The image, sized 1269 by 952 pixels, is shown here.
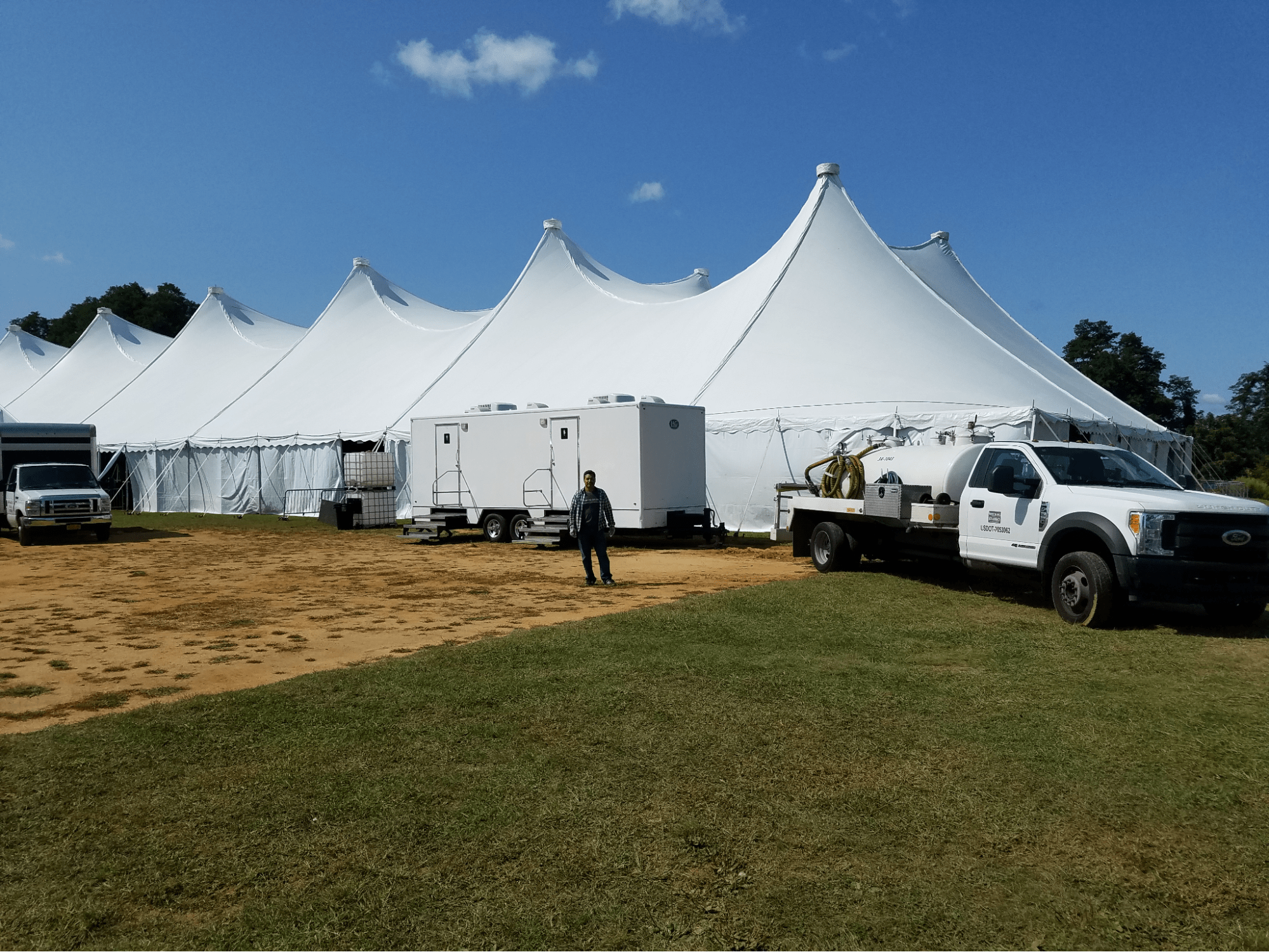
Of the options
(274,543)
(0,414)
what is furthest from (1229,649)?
(0,414)

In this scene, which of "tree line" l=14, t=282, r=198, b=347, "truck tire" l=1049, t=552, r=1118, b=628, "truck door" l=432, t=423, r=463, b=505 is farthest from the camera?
"tree line" l=14, t=282, r=198, b=347

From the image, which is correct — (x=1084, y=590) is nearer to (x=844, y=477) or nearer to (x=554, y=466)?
(x=844, y=477)

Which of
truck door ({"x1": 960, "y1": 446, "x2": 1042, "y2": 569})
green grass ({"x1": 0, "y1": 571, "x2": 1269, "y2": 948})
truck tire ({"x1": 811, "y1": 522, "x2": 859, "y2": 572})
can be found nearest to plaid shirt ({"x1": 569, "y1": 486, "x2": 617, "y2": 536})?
truck tire ({"x1": 811, "y1": 522, "x2": 859, "y2": 572})

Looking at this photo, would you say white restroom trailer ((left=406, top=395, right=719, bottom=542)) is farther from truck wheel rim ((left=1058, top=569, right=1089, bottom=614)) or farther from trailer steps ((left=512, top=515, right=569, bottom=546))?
truck wheel rim ((left=1058, top=569, right=1089, bottom=614))

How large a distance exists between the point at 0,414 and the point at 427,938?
114 feet

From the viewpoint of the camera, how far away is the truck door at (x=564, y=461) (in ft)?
66.4

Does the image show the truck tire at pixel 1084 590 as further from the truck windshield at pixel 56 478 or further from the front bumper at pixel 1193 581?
the truck windshield at pixel 56 478

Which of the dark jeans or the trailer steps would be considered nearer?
the dark jeans

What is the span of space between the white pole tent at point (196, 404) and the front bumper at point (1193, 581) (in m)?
29.4

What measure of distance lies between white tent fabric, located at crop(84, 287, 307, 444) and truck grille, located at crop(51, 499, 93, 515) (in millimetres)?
12119

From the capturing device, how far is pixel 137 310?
99.2 meters

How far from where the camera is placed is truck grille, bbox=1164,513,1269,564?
31.7ft

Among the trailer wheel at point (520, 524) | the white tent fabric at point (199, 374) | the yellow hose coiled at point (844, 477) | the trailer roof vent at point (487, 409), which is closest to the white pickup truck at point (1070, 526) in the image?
the yellow hose coiled at point (844, 477)

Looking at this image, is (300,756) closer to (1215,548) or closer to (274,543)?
(1215,548)
